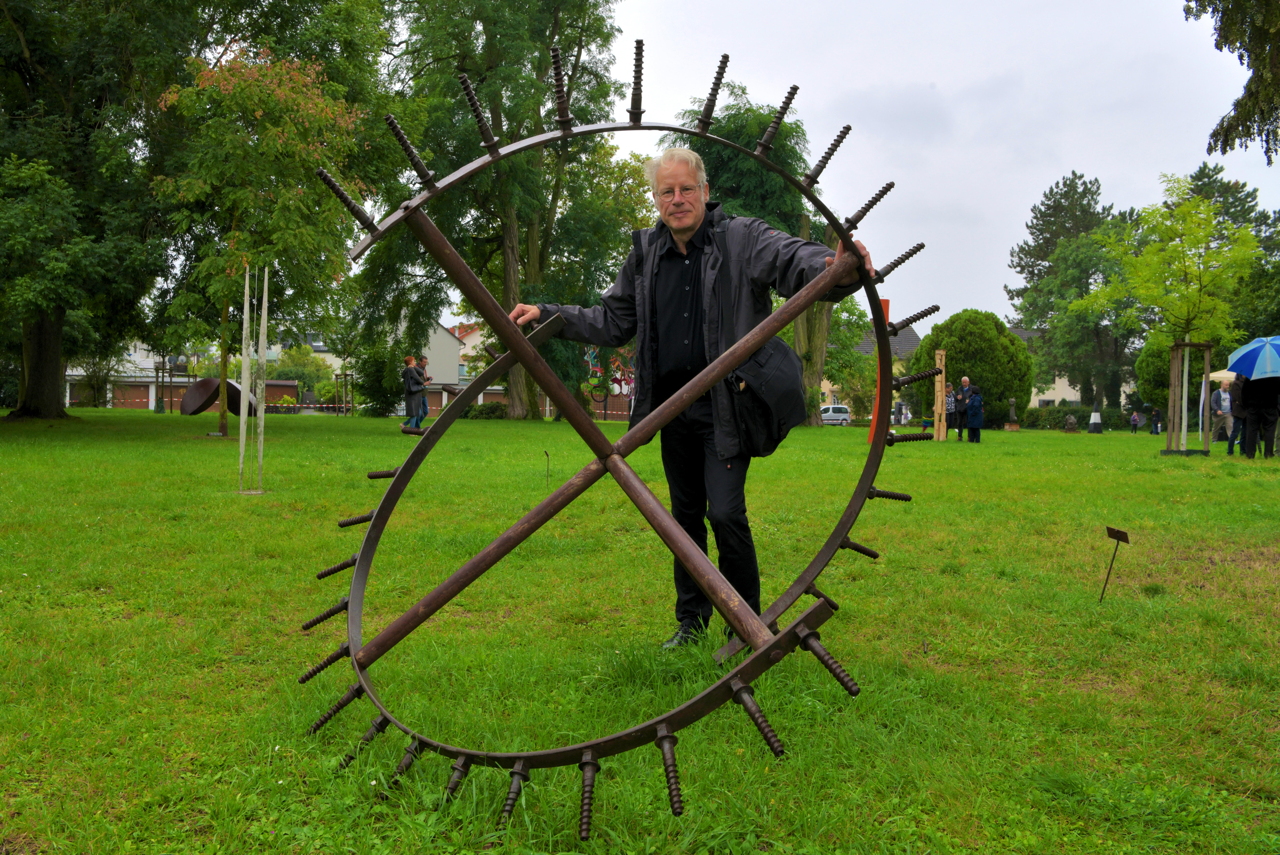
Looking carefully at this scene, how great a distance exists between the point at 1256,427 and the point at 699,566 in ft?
56.8

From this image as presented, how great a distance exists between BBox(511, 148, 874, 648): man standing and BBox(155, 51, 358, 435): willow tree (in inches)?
523

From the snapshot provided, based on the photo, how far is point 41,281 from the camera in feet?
52.5

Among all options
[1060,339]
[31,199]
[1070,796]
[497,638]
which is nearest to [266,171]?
[31,199]

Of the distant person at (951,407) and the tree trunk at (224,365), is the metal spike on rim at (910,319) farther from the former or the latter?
the distant person at (951,407)

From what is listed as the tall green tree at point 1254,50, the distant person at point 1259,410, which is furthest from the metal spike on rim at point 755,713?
the distant person at point 1259,410

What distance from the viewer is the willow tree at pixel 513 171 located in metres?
27.7

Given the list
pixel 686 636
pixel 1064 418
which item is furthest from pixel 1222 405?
pixel 1064 418

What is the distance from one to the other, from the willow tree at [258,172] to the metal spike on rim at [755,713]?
14.9m

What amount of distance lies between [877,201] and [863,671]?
78.8 inches

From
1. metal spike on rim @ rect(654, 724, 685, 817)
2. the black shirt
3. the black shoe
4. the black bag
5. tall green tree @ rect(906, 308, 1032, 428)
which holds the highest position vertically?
tall green tree @ rect(906, 308, 1032, 428)

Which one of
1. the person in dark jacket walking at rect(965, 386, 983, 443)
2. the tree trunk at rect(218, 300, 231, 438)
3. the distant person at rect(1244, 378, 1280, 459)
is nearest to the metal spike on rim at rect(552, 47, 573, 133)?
the distant person at rect(1244, 378, 1280, 459)

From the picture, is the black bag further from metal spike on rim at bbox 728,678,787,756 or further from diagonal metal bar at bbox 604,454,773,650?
metal spike on rim at bbox 728,678,787,756

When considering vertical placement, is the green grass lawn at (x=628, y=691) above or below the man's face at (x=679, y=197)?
below

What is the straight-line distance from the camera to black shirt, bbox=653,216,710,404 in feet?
12.4
